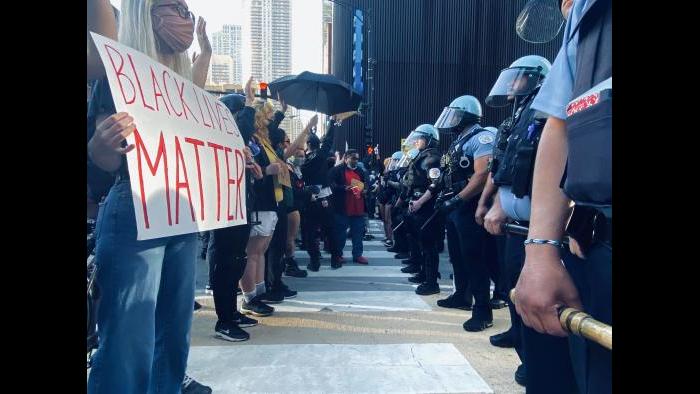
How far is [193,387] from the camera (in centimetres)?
271

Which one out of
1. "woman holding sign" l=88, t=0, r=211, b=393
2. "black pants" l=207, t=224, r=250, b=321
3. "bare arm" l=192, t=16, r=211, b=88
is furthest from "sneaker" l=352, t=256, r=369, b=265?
"woman holding sign" l=88, t=0, r=211, b=393

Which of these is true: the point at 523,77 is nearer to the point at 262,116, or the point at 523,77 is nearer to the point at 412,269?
the point at 262,116

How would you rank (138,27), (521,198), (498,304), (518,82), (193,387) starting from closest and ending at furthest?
1. (138,27)
2. (521,198)
3. (193,387)
4. (518,82)
5. (498,304)

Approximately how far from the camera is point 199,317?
4340 mm

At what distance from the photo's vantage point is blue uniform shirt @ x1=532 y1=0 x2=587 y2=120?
4.20 feet

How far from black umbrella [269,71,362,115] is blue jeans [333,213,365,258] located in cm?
172

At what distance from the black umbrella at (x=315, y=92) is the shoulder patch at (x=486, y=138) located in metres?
3.39

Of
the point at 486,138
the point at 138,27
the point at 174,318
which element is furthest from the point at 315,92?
the point at 174,318

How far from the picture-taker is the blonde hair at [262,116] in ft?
14.2

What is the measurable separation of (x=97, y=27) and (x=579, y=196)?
150cm

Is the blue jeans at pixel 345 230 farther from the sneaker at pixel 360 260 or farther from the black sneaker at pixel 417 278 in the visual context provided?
the black sneaker at pixel 417 278
